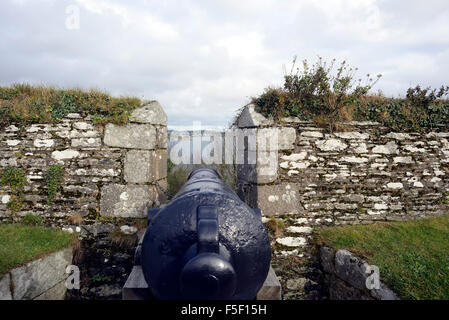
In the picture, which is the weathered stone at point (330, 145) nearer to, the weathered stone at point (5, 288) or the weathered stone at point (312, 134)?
the weathered stone at point (312, 134)

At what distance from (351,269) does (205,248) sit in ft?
10.0

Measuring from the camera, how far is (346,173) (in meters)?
4.66

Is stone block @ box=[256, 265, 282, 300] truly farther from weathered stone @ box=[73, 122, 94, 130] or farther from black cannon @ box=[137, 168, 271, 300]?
weathered stone @ box=[73, 122, 94, 130]

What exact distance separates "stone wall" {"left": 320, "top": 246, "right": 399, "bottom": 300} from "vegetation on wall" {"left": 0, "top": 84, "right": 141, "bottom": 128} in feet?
12.9

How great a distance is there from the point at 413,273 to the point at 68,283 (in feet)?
15.3

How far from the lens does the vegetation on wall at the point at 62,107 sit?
4363mm

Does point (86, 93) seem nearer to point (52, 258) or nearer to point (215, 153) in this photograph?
point (52, 258)

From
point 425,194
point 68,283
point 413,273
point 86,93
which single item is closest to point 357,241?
point 413,273

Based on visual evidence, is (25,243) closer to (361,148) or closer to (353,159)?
(353,159)

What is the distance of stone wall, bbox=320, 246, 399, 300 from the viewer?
327 centimetres

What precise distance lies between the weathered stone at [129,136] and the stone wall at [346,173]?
1.77 metres

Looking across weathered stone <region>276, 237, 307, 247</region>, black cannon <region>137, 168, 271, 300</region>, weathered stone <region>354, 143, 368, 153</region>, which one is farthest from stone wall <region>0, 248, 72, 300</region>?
weathered stone <region>354, 143, 368, 153</region>

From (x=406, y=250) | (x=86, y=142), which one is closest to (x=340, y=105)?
(x=406, y=250)

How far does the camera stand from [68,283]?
402cm
